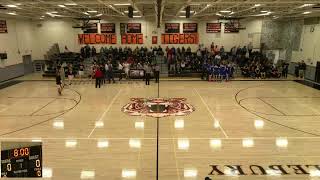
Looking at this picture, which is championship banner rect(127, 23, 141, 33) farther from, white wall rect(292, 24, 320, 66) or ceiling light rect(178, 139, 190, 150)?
ceiling light rect(178, 139, 190, 150)

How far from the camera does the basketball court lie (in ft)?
25.0

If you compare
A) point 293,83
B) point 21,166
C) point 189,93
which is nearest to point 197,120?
point 189,93

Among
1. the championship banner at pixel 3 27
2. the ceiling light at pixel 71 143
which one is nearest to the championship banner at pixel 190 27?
the championship banner at pixel 3 27

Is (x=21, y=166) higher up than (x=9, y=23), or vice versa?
(x=9, y=23)

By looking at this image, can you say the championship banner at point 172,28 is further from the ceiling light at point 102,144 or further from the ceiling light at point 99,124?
the ceiling light at point 102,144

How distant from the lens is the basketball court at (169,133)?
7625mm

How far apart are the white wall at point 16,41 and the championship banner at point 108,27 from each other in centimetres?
637

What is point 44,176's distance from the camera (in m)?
7.15

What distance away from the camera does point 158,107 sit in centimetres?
1345

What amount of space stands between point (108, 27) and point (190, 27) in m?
7.77

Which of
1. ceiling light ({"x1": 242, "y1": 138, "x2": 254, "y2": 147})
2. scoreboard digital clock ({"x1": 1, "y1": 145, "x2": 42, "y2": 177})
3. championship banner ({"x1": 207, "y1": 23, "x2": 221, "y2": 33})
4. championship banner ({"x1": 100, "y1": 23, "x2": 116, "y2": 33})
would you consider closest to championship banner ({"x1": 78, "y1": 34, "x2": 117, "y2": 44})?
championship banner ({"x1": 100, "y1": 23, "x2": 116, "y2": 33})

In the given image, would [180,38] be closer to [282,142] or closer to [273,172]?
[282,142]

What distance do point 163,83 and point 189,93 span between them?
12.4 ft

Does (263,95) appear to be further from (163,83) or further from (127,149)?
(127,149)
